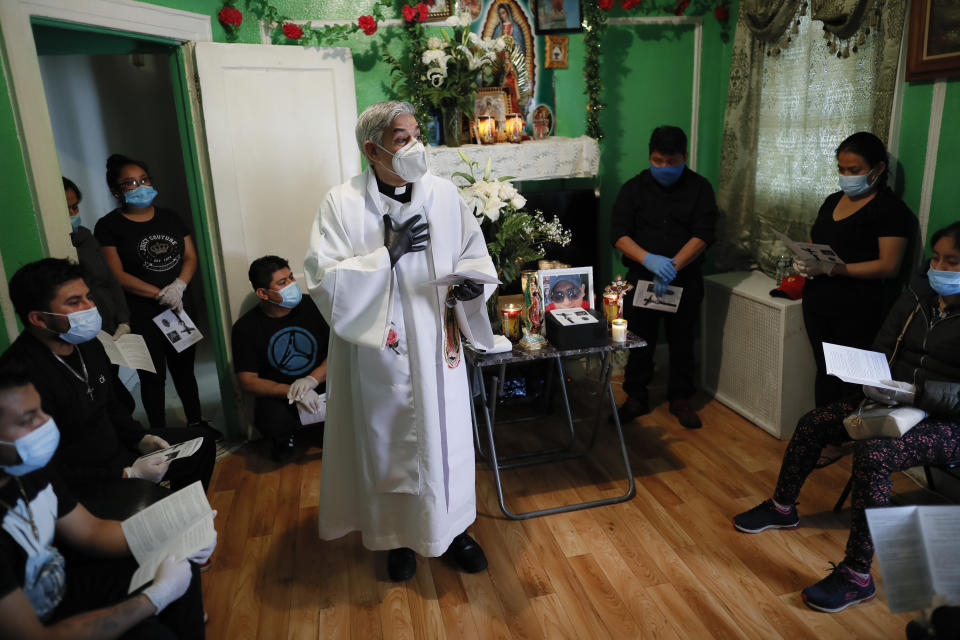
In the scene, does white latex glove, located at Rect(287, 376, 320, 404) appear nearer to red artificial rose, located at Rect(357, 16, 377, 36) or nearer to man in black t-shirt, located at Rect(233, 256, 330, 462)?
man in black t-shirt, located at Rect(233, 256, 330, 462)

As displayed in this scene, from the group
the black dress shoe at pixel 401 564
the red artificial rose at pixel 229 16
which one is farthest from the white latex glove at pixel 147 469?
the red artificial rose at pixel 229 16

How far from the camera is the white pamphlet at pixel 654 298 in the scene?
3732 mm

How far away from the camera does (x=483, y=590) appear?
252 centimetres

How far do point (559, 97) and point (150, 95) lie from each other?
124 inches

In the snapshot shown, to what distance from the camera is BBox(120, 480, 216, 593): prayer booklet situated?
1.72 m

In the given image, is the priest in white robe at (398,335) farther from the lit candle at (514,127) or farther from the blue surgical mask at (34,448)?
the lit candle at (514,127)

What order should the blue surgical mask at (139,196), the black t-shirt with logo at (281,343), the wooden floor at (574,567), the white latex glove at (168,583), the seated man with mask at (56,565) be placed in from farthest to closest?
1. the black t-shirt with logo at (281,343)
2. the blue surgical mask at (139,196)
3. the wooden floor at (574,567)
4. the white latex glove at (168,583)
5. the seated man with mask at (56,565)

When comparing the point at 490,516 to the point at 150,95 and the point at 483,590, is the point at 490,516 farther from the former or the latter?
the point at 150,95

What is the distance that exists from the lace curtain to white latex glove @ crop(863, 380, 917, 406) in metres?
1.33

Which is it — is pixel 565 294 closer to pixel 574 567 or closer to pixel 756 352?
pixel 574 567

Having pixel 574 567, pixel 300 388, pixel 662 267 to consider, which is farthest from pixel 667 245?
pixel 300 388

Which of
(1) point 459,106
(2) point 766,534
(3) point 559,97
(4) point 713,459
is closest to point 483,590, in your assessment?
(2) point 766,534

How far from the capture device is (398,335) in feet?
7.71

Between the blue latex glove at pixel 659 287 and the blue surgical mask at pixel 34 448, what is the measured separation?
2.91m
